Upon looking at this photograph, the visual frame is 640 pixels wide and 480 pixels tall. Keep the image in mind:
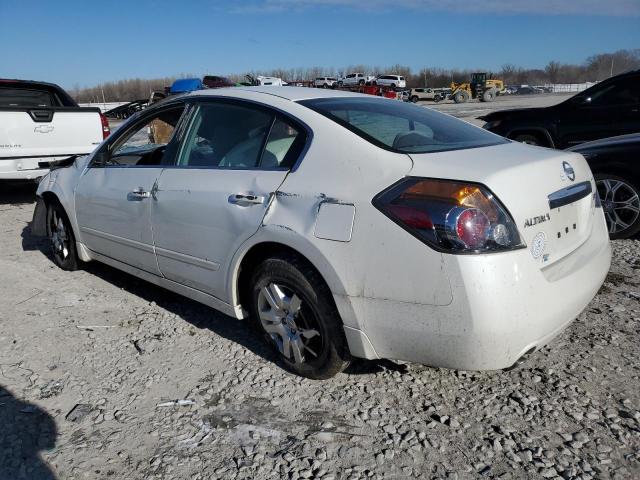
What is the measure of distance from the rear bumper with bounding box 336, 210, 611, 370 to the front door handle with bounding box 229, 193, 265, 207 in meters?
0.70

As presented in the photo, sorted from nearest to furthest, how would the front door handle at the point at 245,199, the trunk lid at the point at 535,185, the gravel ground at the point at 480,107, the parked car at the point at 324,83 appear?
the trunk lid at the point at 535,185, the front door handle at the point at 245,199, the gravel ground at the point at 480,107, the parked car at the point at 324,83

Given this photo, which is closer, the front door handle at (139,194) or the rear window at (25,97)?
the front door handle at (139,194)

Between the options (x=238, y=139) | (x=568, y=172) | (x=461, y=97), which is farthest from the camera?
(x=461, y=97)

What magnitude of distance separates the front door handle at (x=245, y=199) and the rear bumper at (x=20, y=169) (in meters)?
5.50

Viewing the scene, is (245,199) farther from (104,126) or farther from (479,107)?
(479,107)

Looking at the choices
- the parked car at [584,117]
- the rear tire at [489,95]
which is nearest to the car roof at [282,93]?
the parked car at [584,117]

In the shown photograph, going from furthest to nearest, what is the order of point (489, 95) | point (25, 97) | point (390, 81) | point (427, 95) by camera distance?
point (390, 81) < point (427, 95) < point (489, 95) < point (25, 97)

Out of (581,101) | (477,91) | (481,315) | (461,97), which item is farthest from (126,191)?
(477,91)

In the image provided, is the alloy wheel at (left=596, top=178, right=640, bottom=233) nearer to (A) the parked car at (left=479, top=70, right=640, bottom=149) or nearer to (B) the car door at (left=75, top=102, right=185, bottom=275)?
(A) the parked car at (left=479, top=70, right=640, bottom=149)

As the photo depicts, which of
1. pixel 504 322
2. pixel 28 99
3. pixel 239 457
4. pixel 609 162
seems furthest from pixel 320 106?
pixel 28 99

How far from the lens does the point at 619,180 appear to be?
4781mm

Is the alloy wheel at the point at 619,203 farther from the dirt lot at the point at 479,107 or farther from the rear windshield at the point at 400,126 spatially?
the dirt lot at the point at 479,107

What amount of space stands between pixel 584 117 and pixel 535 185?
665 centimetres

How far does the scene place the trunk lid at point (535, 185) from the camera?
89.0 inches
